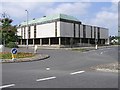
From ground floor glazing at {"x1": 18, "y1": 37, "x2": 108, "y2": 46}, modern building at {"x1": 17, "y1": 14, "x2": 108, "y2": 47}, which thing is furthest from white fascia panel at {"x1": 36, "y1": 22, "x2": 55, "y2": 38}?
ground floor glazing at {"x1": 18, "y1": 37, "x2": 108, "y2": 46}

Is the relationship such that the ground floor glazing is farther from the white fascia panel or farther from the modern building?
the white fascia panel

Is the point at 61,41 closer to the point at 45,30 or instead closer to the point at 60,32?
the point at 60,32

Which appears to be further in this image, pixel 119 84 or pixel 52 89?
pixel 119 84

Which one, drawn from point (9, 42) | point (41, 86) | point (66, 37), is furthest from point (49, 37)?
point (41, 86)

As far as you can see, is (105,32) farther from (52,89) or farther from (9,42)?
(52,89)

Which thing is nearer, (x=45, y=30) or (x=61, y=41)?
(x=61, y=41)

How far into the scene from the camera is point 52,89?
28.8 ft

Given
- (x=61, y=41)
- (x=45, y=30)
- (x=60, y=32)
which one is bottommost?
(x=61, y=41)

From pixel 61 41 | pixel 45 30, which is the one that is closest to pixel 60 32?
pixel 61 41

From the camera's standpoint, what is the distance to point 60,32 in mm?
73188

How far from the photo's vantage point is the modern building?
246 feet

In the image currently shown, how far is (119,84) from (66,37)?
219 feet

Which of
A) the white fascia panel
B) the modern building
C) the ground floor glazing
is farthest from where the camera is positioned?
the white fascia panel

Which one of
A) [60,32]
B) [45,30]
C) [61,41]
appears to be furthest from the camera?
[45,30]
